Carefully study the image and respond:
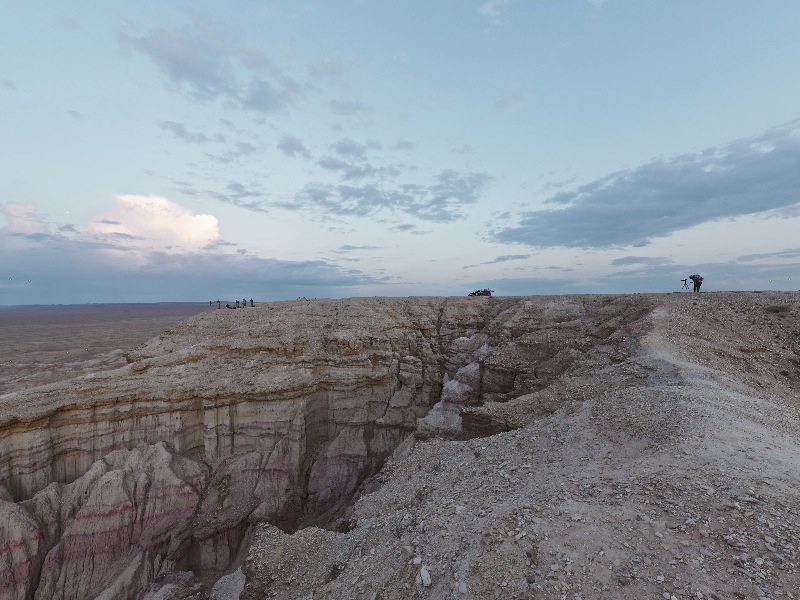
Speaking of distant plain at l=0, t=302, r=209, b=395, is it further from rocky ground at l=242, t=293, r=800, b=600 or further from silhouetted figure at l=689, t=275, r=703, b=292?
silhouetted figure at l=689, t=275, r=703, b=292

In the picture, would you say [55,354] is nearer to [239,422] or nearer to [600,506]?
[239,422]

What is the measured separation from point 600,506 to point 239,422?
2077 cm

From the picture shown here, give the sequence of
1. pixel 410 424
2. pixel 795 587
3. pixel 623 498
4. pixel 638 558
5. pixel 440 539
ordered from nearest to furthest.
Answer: pixel 795 587 < pixel 638 558 < pixel 623 498 < pixel 440 539 < pixel 410 424

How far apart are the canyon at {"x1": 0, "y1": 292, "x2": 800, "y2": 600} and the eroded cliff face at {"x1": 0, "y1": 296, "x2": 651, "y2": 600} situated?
11cm

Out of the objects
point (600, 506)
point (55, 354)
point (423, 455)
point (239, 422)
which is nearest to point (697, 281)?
point (423, 455)

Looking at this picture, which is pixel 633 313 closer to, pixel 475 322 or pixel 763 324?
pixel 763 324

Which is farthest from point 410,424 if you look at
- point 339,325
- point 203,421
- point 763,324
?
point 763,324

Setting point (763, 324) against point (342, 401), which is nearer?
point (763, 324)

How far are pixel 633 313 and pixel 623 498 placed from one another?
55.5 ft

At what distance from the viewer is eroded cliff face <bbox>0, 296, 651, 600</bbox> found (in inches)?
700

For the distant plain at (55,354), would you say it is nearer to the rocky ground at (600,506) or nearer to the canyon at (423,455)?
the canyon at (423,455)

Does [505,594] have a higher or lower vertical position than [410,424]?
higher

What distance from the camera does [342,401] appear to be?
2578cm

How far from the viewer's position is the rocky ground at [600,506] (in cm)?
584
